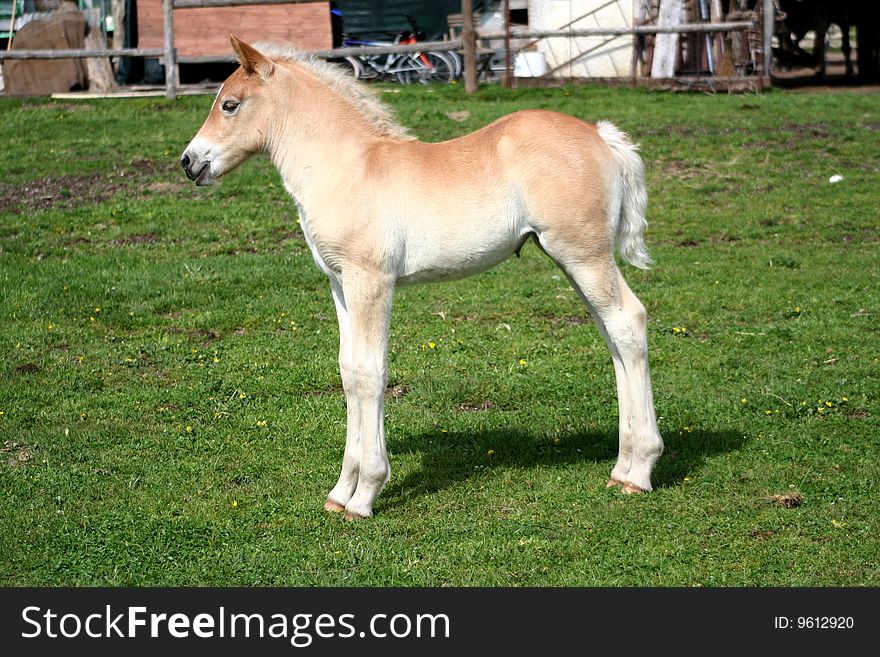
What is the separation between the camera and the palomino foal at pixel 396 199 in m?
5.65

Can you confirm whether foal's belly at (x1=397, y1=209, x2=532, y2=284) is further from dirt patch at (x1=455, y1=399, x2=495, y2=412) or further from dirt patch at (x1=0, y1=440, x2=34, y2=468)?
dirt patch at (x1=0, y1=440, x2=34, y2=468)

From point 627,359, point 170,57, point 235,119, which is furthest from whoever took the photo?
point 170,57

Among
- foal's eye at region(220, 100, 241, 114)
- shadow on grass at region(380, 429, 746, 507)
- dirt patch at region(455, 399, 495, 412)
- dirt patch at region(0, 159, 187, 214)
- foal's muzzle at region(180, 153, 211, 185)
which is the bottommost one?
shadow on grass at region(380, 429, 746, 507)

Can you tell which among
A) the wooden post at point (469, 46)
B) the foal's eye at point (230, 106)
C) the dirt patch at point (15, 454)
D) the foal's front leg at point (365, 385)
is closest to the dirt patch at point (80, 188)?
the wooden post at point (469, 46)

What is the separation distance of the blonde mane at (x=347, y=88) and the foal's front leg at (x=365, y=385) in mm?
956

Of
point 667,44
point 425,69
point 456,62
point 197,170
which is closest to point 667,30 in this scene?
point 667,44

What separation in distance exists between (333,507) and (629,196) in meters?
2.46

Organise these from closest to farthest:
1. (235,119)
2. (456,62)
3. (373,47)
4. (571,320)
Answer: (235,119) < (571,320) < (373,47) < (456,62)

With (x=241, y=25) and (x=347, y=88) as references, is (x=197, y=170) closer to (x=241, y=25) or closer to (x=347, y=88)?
(x=347, y=88)

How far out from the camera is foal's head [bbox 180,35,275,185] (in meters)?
5.75

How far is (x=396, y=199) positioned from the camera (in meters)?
5.67

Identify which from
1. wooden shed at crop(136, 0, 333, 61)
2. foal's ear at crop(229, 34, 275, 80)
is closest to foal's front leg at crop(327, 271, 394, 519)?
foal's ear at crop(229, 34, 275, 80)

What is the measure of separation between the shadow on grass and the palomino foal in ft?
1.64

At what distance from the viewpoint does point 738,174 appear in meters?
13.7
